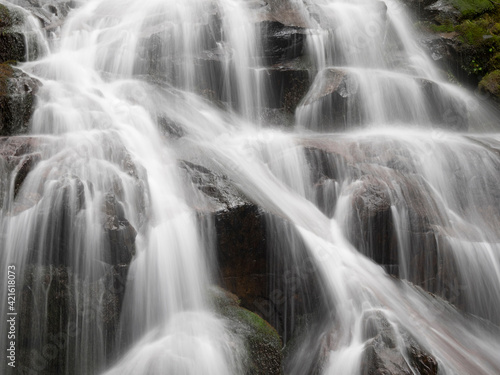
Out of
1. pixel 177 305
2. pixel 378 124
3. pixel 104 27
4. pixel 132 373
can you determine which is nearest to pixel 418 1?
pixel 378 124

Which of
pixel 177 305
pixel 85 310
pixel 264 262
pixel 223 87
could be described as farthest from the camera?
pixel 223 87

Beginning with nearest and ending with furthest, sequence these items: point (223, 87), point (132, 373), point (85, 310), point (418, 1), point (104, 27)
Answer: point (132, 373)
point (85, 310)
point (223, 87)
point (104, 27)
point (418, 1)

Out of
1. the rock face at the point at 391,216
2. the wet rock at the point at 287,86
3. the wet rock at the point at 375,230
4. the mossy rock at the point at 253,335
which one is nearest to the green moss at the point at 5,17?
the wet rock at the point at 287,86

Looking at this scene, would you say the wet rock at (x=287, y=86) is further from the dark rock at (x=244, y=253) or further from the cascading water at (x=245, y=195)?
the dark rock at (x=244, y=253)

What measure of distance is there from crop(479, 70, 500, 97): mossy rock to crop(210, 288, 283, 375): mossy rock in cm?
912

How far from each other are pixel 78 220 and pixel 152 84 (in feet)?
16.4

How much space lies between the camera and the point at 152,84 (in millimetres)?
9242

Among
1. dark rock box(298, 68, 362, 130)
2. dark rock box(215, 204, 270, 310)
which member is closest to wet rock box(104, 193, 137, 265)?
dark rock box(215, 204, 270, 310)

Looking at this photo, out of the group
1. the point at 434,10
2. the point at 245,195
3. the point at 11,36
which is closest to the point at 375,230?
the point at 245,195

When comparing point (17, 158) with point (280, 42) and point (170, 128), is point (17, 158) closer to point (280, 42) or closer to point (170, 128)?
point (170, 128)

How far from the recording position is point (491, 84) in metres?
11.0

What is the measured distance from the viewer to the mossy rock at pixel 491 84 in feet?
35.5

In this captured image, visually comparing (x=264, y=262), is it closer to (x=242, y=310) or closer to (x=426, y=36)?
(x=242, y=310)

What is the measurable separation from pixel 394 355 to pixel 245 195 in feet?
9.04
